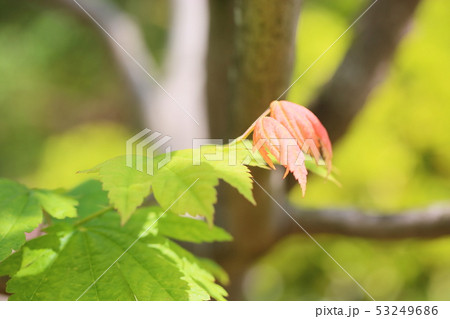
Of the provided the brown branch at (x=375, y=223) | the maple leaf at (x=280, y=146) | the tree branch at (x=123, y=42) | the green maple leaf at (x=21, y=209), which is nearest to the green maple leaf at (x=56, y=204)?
the green maple leaf at (x=21, y=209)

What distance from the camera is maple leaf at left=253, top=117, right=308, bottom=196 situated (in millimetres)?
489

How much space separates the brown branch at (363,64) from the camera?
41.4 inches

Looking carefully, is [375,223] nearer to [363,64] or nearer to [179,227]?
[363,64]

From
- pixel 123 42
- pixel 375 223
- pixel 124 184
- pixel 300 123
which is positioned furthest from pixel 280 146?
pixel 123 42

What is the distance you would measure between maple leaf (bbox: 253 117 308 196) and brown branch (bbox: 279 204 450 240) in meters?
0.60

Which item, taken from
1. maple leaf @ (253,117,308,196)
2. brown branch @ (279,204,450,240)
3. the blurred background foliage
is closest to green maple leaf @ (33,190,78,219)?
maple leaf @ (253,117,308,196)

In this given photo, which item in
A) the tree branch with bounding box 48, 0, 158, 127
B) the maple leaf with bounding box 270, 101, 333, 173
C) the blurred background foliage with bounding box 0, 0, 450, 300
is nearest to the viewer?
the maple leaf with bounding box 270, 101, 333, 173

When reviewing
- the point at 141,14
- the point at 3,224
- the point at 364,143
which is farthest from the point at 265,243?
the point at 141,14

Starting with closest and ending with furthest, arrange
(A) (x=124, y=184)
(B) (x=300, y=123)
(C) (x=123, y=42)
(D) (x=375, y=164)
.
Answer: (A) (x=124, y=184), (B) (x=300, y=123), (C) (x=123, y=42), (D) (x=375, y=164)

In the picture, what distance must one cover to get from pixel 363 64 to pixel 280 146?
663 mm

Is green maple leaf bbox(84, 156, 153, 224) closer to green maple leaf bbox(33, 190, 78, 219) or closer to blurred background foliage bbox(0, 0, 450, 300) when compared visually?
green maple leaf bbox(33, 190, 78, 219)

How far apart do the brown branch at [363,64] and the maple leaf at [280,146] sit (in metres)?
0.62

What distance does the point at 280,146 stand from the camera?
19.9 inches

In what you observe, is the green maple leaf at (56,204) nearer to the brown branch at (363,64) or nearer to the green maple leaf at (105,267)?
the green maple leaf at (105,267)
